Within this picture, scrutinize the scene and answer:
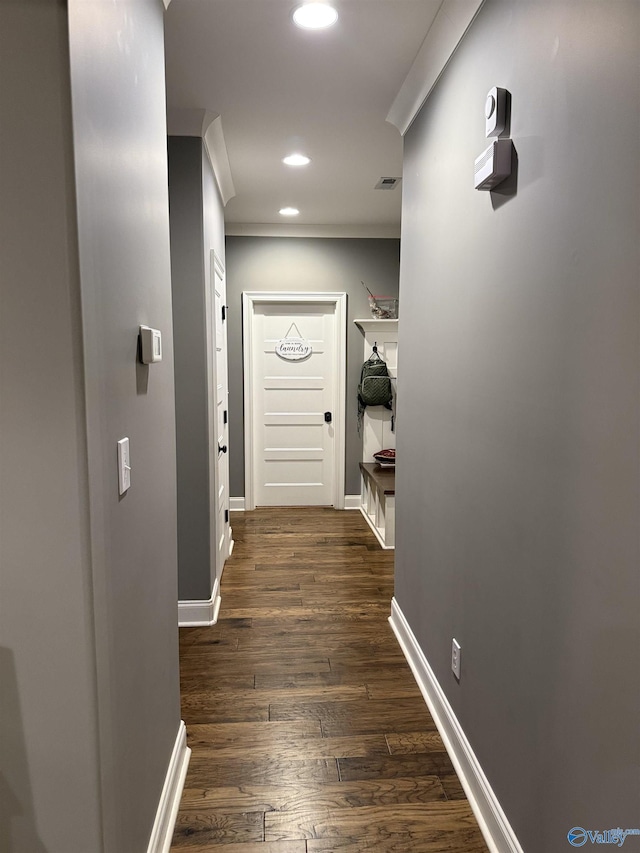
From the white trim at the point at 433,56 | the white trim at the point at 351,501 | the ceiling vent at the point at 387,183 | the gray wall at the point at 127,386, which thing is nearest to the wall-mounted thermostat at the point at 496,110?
the white trim at the point at 433,56

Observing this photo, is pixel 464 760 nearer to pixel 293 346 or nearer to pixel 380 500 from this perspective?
pixel 380 500

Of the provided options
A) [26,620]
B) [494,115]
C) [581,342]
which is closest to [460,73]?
[494,115]

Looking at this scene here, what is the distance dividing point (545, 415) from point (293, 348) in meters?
4.19

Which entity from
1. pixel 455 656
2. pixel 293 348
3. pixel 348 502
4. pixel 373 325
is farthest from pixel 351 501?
pixel 455 656

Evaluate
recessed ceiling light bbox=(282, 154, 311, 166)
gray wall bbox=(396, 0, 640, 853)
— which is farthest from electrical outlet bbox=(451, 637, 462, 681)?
recessed ceiling light bbox=(282, 154, 311, 166)

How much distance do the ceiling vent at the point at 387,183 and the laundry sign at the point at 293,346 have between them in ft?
5.55

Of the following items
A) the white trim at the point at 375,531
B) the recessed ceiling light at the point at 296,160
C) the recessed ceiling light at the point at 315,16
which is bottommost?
the white trim at the point at 375,531

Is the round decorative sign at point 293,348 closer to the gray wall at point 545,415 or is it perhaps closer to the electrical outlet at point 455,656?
the gray wall at point 545,415

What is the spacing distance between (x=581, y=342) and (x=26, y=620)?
1191mm

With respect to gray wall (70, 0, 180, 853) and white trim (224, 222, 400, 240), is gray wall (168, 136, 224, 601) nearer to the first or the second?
gray wall (70, 0, 180, 853)

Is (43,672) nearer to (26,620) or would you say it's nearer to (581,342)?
(26,620)

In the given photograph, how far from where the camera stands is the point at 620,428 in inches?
41.4

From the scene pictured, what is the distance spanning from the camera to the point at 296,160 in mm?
3473

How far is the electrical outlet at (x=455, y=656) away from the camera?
199cm
